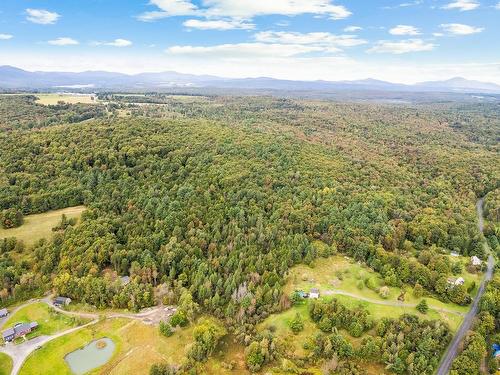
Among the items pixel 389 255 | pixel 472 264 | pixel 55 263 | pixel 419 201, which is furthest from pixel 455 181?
pixel 55 263

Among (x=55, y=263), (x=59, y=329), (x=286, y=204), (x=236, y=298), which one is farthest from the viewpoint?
(x=286, y=204)

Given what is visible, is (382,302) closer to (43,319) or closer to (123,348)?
(123,348)

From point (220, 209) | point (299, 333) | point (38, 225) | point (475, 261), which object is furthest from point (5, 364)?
point (475, 261)

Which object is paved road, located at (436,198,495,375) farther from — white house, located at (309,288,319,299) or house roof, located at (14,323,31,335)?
house roof, located at (14,323,31,335)

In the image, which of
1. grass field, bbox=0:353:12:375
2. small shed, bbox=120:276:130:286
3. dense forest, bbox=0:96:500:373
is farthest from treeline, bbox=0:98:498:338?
grass field, bbox=0:353:12:375

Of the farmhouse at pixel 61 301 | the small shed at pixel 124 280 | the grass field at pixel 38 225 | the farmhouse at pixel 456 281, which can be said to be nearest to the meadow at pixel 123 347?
the farmhouse at pixel 61 301

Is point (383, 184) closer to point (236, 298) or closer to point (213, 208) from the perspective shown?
point (213, 208)

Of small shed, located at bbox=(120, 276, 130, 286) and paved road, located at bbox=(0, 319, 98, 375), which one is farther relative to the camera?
small shed, located at bbox=(120, 276, 130, 286)
